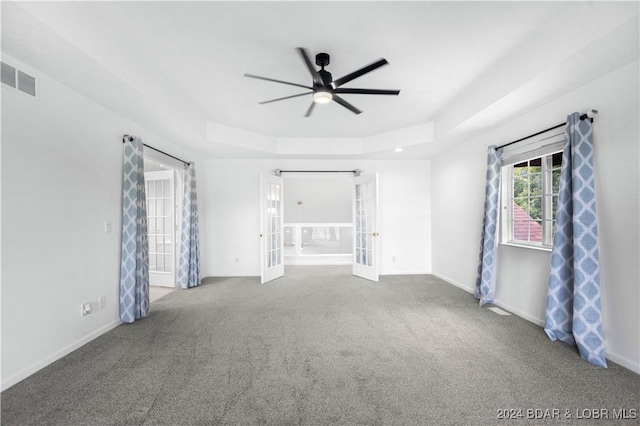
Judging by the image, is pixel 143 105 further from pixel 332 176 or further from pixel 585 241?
pixel 585 241

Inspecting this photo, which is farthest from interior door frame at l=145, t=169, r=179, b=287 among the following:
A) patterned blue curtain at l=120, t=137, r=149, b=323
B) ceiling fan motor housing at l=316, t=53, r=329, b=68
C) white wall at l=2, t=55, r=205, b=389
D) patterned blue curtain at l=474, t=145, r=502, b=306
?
patterned blue curtain at l=474, t=145, r=502, b=306

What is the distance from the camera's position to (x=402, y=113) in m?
3.80

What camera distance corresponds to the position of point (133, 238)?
9.71ft

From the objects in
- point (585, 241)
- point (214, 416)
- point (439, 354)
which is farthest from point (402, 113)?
point (214, 416)

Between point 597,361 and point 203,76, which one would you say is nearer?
point 597,361

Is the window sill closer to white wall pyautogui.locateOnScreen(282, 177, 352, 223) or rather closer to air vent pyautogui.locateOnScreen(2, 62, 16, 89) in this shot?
air vent pyautogui.locateOnScreen(2, 62, 16, 89)

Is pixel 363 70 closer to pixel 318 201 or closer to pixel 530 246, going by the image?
pixel 530 246

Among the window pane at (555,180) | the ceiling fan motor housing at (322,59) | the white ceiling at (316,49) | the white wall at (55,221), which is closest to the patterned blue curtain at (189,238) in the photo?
the white ceiling at (316,49)

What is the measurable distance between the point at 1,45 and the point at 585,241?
466 centimetres

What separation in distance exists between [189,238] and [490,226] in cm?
447

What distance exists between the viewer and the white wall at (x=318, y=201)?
31.3 feet

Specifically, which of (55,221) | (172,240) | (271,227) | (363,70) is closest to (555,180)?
(363,70)

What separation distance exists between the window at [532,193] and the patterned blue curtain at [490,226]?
0.15 meters

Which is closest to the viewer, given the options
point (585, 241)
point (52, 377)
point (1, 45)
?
point (1, 45)
